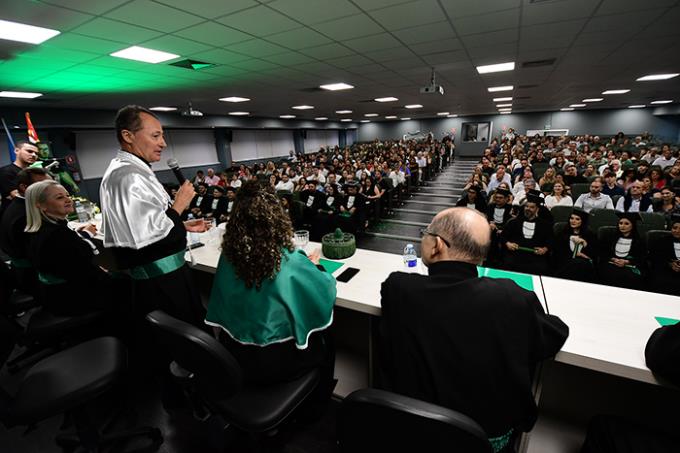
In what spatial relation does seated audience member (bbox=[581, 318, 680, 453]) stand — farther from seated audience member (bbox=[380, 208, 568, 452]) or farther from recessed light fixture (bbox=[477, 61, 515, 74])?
recessed light fixture (bbox=[477, 61, 515, 74])

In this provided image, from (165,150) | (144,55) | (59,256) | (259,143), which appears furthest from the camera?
(259,143)

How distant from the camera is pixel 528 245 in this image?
12.1 feet

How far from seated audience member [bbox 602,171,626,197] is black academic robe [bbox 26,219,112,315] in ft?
24.5

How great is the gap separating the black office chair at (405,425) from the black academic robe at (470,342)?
11.4 inches

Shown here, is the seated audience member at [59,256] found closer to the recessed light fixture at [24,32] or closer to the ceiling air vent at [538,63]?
the recessed light fixture at [24,32]

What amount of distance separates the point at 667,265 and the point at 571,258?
0.83 metres

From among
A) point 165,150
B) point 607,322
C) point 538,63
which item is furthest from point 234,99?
point 607,322

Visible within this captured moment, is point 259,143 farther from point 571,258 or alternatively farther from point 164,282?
point 164,282

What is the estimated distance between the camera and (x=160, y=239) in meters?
1.60

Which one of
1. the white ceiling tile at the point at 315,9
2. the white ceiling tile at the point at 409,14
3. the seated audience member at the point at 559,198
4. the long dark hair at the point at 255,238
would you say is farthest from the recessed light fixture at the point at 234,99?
the long dark hair at the point at 255,238

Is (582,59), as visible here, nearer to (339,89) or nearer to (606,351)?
(339,89)

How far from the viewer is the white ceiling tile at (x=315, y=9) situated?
2707mm

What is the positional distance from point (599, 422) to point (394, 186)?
273 inches

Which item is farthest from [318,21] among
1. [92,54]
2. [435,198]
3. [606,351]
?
[435,198]
